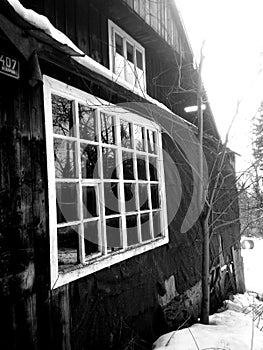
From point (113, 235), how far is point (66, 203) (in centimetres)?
77

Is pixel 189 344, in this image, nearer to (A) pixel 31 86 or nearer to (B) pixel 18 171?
(B) pixel 18 171

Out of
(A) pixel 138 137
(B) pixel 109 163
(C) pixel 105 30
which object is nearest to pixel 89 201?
(B) pixel 109 163

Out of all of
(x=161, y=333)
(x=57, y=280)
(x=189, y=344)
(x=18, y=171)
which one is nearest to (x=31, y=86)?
(x=18, y=171)

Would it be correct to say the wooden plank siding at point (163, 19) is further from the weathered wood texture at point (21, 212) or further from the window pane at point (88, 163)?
the weathered wood texture at point (21, 212)

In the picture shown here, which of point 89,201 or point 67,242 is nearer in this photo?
point 89,201

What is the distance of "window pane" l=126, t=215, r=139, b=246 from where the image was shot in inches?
167

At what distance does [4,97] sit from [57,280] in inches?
65.7

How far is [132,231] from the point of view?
435 cm

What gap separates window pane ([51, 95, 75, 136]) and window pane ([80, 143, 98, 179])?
0.38 m

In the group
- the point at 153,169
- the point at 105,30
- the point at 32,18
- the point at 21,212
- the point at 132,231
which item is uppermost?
the point at 105,30

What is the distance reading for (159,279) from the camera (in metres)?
4.68

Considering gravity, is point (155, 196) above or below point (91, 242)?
above

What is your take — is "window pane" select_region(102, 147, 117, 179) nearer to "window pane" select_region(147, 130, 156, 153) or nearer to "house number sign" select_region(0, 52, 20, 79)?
"window pane" select_region(147, 130, 156, 153)

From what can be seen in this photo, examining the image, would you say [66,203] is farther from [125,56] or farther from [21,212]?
[125,56]
